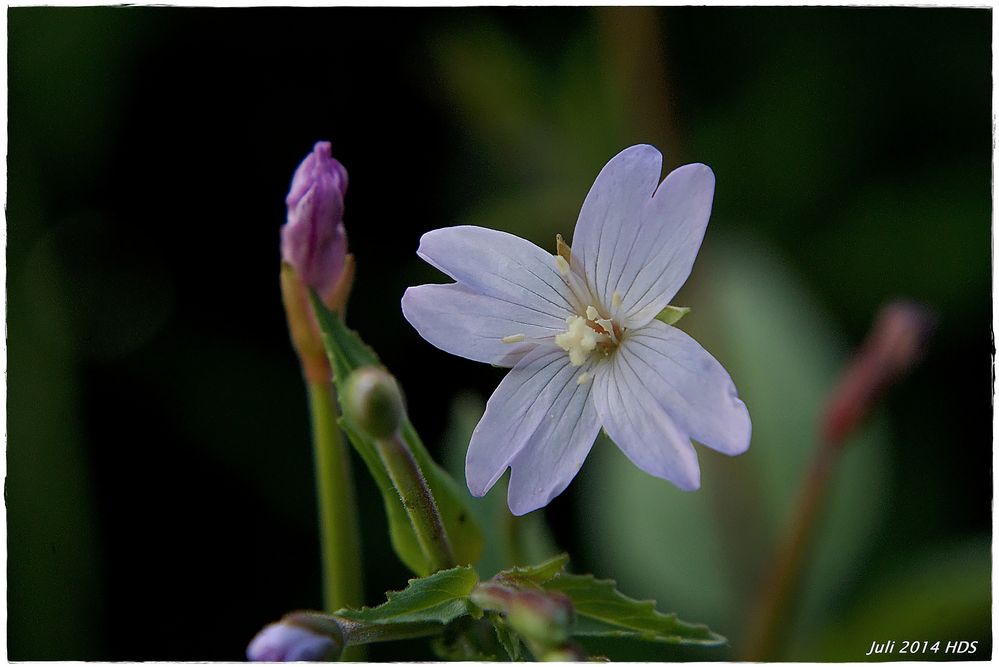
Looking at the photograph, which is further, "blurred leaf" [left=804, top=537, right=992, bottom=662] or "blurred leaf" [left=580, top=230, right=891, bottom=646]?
"blurred leaf" [left=580, top=230, right=891, bottom=646]

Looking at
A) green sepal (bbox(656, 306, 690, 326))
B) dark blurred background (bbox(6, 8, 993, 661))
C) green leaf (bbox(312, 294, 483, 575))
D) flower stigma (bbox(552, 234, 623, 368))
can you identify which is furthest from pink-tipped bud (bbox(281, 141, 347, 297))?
dark blurred background (bbox(6, 8, 993, 661))

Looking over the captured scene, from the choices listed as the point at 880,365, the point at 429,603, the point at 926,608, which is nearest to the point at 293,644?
the point at 429,603

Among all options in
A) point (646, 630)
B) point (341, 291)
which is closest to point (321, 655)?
point (646, 630)

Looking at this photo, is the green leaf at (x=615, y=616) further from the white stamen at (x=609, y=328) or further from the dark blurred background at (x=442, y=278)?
the dark blurred background at (x=442, y=278)

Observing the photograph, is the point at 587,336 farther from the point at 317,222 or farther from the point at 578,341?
the point at 317,222

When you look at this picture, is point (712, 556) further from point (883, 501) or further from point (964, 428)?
point (964, 428)

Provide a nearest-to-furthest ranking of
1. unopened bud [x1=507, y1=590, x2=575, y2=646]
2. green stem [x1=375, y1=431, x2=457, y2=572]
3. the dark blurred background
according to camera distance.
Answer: unopened bud [x1=507, y1=590, x2=575, y2=646] < green stem [x1=375, y1=431, x2=457, y2=572] < the dark blurred background

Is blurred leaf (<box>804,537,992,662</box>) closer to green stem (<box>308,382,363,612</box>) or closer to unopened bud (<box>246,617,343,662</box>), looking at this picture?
green stem (<box>308,382,363,612</box>)
